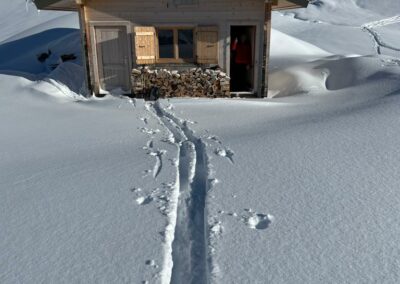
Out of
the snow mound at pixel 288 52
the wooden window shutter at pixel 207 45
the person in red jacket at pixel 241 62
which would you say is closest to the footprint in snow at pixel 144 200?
the wooden window shutter at pixel 207 45

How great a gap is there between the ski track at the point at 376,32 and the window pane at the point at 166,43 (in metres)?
14.7

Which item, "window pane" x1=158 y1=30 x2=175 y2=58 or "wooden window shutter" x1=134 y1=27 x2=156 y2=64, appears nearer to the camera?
"wooden window shutter" x1=134 y1=27 x2=156 y2=64

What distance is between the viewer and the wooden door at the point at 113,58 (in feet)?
31.8

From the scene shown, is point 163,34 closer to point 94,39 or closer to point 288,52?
point 94,39

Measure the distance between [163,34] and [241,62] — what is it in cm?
265

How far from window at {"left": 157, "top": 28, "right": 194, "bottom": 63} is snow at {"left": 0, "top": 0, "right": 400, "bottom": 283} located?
7.28 ft

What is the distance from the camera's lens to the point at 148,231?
2936mm

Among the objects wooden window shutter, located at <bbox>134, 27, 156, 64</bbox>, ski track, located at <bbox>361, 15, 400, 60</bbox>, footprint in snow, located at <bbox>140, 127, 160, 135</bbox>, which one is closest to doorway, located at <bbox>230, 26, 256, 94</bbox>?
wooden window shutter, located at <bbox>134, 27, 156, 64</bbox>

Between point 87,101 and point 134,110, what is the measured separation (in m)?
2.01

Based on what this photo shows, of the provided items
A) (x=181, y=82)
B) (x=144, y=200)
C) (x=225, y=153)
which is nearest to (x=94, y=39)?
(x=181, y=82)

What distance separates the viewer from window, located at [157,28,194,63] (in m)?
9.66

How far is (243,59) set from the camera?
1073 centimetres

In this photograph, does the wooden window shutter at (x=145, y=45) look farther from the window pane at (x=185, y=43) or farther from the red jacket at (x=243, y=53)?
the red jacket at (x=243, y=53)

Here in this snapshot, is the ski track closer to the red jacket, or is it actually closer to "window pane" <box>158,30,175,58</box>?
the red jacket
